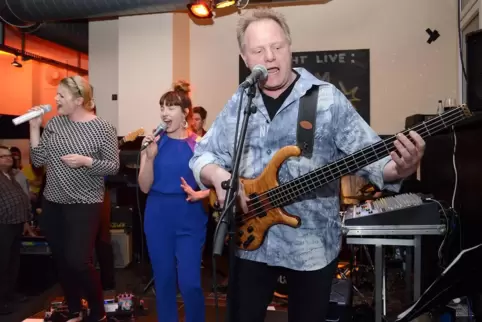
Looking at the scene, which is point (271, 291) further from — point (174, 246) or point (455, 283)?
point (174, 246)

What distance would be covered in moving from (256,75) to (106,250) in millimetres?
3647

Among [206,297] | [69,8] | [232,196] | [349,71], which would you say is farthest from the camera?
[349,71]

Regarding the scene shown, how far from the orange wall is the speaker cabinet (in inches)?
347

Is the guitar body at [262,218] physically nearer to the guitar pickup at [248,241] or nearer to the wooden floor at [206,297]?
the guitar pickup at [248,241]

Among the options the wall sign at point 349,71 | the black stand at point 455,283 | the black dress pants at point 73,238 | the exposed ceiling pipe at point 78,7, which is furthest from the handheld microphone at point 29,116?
the wall sign at point 349,71

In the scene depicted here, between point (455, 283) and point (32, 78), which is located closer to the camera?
point (455, 283)

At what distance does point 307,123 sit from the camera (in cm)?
179

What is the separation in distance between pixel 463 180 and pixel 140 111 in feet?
15.2

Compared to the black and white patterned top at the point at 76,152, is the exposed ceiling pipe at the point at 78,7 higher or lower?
higher

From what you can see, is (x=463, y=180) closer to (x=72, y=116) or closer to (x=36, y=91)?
(x=72, y=116)

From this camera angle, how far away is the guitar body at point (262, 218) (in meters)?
1.82

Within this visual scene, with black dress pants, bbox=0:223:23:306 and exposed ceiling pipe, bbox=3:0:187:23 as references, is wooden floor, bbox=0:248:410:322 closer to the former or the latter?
black dress pants, bbox=0:223:23:306

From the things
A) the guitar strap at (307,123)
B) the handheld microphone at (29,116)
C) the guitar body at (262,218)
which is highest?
the handheld microphone at (29,116)

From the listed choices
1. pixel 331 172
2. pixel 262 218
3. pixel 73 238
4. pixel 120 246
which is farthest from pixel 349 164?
pixel 120 246
